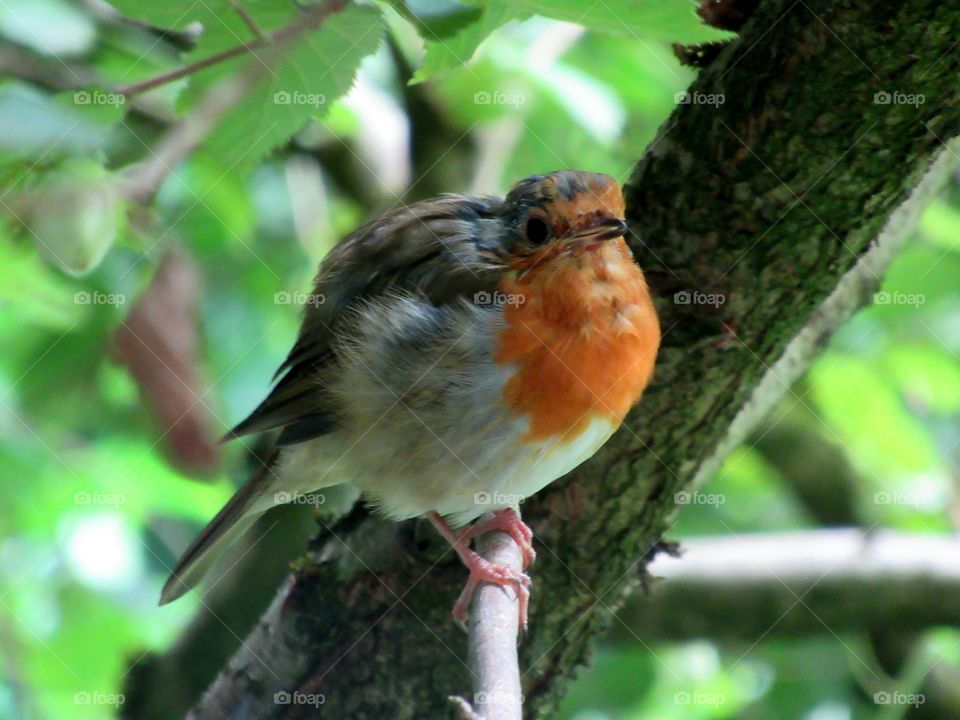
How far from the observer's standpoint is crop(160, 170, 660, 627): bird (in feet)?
10.3

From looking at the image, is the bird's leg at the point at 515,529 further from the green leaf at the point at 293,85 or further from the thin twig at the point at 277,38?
the thin twig at the point at 277,38

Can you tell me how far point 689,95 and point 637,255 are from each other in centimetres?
50

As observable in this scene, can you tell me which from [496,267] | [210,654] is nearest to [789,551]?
[496,267]

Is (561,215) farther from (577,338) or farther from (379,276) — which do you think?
(379,276)

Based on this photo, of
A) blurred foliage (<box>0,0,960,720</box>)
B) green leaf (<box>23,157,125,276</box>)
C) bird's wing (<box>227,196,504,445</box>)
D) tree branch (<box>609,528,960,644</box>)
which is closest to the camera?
green leaf (<box>23,157,125,276</box>)

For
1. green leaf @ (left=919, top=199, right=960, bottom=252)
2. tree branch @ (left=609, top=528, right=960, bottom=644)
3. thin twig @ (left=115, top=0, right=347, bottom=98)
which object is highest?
thin twig @ (left=115, top=0, right=347, bottom=98)

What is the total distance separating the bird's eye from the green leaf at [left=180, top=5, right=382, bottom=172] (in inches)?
38.2

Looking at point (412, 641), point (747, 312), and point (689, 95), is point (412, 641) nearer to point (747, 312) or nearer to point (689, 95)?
point (747, 312)

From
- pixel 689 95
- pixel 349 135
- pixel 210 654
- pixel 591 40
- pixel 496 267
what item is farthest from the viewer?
pixel 349 135

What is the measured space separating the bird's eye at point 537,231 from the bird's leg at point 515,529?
839 mm

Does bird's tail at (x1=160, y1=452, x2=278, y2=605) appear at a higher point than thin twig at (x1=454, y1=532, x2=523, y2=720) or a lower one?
lower

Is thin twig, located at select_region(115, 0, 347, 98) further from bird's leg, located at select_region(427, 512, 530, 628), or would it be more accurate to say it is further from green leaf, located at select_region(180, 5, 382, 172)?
bird's leg, located at select_region(427, 512, 530, 628)

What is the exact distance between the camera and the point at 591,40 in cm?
490

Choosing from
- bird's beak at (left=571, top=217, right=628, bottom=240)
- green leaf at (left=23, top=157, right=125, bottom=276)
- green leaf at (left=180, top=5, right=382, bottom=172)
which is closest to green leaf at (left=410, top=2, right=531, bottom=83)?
green leaf at (left=180, top=5, right=382, bottom=172)
